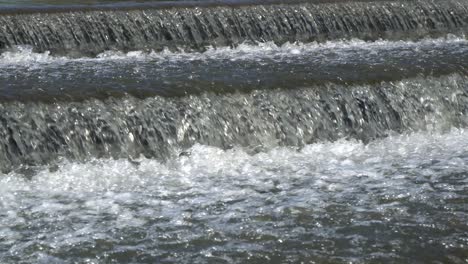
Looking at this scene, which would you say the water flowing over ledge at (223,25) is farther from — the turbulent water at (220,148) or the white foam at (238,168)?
the white foam at (238,168)

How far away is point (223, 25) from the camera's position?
47.1 feet

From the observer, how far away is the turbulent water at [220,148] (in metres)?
6.44

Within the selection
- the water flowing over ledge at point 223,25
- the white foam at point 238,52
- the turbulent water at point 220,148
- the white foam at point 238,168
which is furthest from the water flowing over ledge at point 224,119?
the water flowing over ledge at point 223,25

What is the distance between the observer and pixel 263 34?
1441cm

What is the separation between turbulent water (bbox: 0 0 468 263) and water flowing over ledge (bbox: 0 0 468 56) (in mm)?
46

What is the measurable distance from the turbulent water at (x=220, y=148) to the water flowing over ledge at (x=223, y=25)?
0.05 m

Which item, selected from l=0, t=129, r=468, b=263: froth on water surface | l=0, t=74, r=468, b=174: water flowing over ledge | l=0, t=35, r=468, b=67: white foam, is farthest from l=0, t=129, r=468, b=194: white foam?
l=0, t=35, r=468, b=67: white foam

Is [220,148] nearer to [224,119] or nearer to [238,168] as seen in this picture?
[224,119]

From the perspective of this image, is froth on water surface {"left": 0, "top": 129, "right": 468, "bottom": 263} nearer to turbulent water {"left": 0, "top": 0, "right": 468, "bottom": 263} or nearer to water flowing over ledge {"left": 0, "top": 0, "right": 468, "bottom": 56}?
turbulent water {"left": 0, "top": 0, "right": 468, "bottom": 263}

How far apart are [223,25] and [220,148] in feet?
18.5

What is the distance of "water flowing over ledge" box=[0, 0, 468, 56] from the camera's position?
13344mm

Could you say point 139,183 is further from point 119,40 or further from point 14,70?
point 119,40

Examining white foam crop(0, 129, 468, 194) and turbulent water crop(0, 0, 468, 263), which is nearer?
turbulent water crop(0, 0, 468, 263)

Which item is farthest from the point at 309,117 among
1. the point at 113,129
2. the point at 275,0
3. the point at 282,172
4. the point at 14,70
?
the point at 275,0
